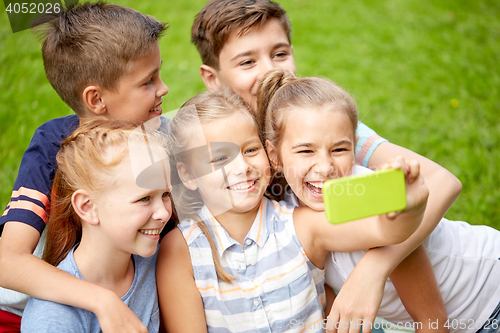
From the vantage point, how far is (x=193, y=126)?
1.74 m

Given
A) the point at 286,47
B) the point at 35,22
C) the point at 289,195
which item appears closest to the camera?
the point at 289,195

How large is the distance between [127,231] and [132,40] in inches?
37.3

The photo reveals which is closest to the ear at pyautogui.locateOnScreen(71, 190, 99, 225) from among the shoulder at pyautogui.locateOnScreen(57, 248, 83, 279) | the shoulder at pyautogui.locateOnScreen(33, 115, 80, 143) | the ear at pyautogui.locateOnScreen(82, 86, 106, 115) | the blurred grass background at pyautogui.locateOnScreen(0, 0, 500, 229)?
the shoulder at pyautogui.locateOnScreen(57, 248, 83, 279)

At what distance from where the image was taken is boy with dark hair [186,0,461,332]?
1577mm

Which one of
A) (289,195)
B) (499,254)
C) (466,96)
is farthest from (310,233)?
(466,96)

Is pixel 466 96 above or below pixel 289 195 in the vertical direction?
above

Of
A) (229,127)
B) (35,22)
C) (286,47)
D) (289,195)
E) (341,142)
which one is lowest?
(289,195)

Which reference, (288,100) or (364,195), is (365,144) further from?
(364,195)

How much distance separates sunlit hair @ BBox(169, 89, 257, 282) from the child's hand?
70cm

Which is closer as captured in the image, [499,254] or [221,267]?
[221,267]

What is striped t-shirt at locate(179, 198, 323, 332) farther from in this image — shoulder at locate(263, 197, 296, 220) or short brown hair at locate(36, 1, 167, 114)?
short brown hair at locate(36, 1, 167, 114)

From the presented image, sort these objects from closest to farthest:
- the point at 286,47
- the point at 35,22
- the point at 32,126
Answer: the point at 35,22 < the point at 286,47 < the point at 32,126

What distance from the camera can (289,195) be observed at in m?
2.00

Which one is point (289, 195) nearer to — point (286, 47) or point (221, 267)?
point (221, 267)
